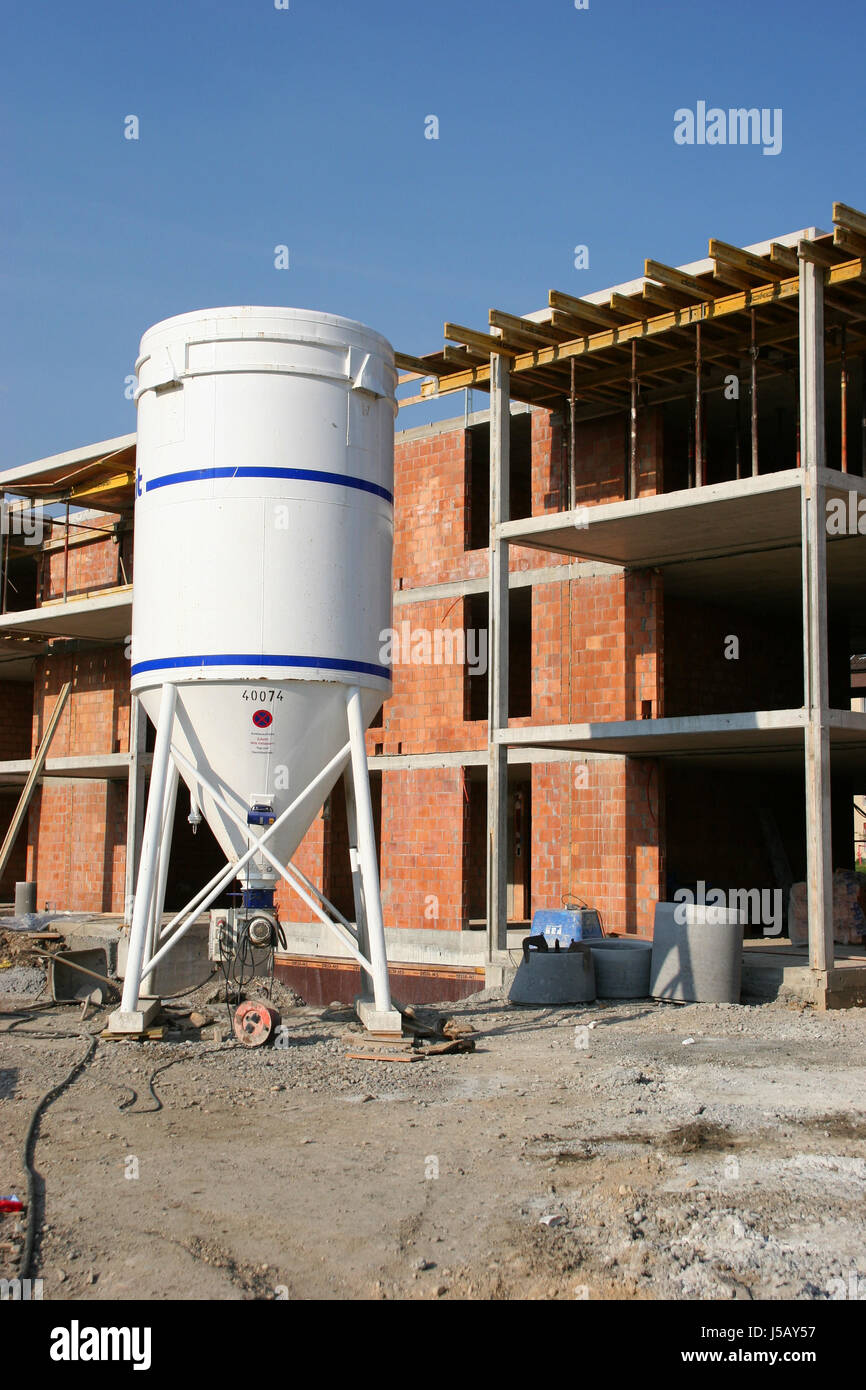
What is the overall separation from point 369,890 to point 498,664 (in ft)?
19.0

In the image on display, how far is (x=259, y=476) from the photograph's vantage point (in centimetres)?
1179

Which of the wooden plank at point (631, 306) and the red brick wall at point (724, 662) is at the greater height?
the wooden plank at point (631, 306)

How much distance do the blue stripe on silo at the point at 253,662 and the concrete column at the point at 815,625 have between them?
17.6 ft

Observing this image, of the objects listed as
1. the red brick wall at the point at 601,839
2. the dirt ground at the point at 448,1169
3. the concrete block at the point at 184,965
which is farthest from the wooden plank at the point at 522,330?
the dirt ground at the point at 448,1169

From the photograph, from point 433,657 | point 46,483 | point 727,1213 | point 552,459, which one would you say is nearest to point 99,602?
point 46,483

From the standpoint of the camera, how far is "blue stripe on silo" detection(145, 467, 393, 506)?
1179 cm

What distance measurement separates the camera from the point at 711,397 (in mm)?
19219

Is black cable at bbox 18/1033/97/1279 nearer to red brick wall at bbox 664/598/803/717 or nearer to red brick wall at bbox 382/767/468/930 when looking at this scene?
red brick wall at bbox 382/767/468/930

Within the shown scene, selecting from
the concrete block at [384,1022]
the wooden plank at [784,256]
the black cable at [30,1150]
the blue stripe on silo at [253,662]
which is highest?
the wooden plank at [784,256]

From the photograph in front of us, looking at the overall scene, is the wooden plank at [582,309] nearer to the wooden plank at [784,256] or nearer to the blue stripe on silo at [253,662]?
the wooden plank at [784,256]

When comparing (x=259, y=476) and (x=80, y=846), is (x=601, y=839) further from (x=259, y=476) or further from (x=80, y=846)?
(x=80, y=846)

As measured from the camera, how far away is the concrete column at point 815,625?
1418 centimetres

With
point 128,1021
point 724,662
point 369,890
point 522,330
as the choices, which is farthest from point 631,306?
point 128,1021
